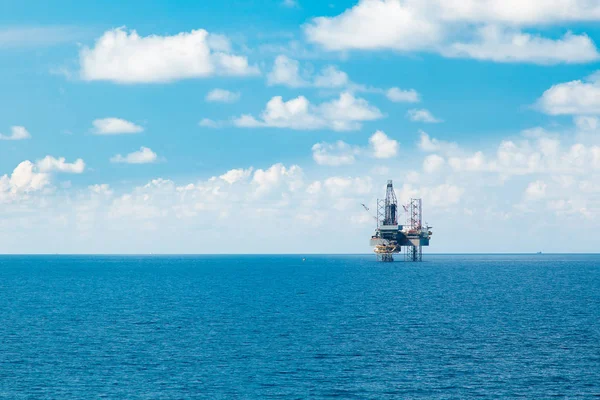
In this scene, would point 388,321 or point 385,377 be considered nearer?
point 385,377

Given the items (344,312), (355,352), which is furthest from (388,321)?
(355,352)

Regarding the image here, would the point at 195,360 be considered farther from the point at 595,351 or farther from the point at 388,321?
the point at 595,351

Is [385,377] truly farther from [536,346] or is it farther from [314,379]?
[536,346]

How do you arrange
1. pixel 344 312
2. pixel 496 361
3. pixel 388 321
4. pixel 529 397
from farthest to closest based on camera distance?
pixel 344 312 → pixel 388 321 → pixel 496 361 → pixel 529 397

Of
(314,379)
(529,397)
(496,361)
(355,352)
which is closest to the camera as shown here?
(529,397)

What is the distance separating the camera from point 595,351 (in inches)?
3095

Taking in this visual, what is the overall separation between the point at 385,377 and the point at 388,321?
129 ft

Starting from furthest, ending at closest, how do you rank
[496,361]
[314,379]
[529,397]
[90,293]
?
[90,293] → [496,361] → [314,379] → [529,397]

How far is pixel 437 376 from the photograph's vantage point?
67.5 metres

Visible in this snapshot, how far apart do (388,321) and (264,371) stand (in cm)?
4051

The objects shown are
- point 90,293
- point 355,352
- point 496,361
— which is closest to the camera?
point 496,361

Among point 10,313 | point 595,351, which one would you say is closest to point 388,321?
point 595,351

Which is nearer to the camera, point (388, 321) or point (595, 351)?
point (595, 351)

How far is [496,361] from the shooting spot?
74312 millimetres
